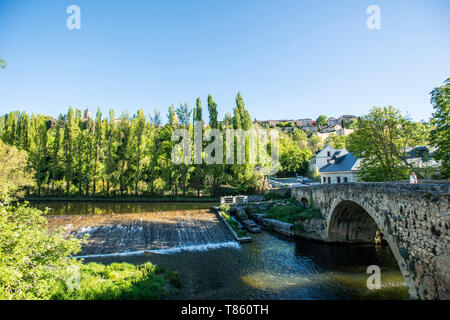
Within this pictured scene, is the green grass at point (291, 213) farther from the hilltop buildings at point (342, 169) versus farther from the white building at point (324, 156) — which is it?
the white building at point (324, 156)

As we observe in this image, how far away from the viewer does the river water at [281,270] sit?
11.3m

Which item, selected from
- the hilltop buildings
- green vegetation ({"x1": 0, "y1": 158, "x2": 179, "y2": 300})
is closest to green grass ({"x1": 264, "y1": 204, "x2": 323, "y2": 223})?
the hilltop buildings

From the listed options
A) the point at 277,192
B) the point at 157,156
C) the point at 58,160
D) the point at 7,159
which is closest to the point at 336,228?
the point at 277,192

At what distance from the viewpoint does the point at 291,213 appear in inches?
1006

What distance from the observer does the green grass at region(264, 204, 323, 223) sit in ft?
71.8

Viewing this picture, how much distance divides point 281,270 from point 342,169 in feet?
86.4

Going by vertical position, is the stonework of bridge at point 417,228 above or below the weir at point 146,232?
above

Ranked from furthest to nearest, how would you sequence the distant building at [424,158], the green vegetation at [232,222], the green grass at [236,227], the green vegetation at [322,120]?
the green vegetation at [322,120] < the distant building at [424,158] < the green vegetation at [232,222] < the green grass at [236,227]

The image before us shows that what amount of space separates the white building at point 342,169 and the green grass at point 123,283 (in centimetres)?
2993

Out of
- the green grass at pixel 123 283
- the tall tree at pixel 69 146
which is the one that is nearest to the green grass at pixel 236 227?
the green grass at pixel 123 283

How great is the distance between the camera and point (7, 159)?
3067 centimetres

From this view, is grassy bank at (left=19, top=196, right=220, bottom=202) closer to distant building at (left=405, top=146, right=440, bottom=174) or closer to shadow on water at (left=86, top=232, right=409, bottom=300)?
shadow on water at (left=86, top=232, right=409, bottom=300)

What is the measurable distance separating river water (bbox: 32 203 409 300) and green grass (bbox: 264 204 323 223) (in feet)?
9.43
